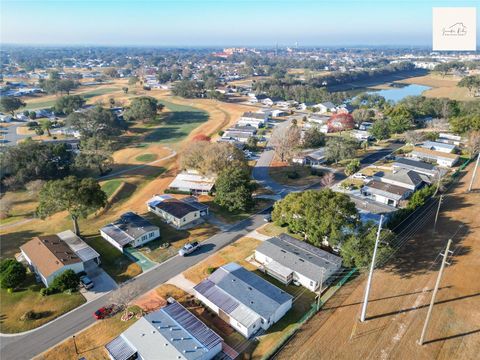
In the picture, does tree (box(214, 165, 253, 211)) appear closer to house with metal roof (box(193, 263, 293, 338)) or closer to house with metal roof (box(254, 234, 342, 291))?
house with metal roof (box(254, 234, 342, 291))

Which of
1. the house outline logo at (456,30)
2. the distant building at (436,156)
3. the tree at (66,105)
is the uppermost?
the house outline logo at (456,30)

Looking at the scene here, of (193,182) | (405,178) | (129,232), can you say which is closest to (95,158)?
(193,182)

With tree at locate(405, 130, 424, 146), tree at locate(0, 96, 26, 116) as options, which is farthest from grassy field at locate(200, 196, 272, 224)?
tree at locate(0, 96, 26, 116)

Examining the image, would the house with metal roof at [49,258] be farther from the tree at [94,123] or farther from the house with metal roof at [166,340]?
the tree at [94,123]

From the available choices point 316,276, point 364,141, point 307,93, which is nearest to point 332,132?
point 364,141

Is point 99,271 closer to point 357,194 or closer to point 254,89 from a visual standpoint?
point 357,194

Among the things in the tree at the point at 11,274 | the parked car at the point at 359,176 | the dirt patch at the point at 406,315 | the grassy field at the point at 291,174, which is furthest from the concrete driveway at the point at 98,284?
the parked car at the point at 359,176
